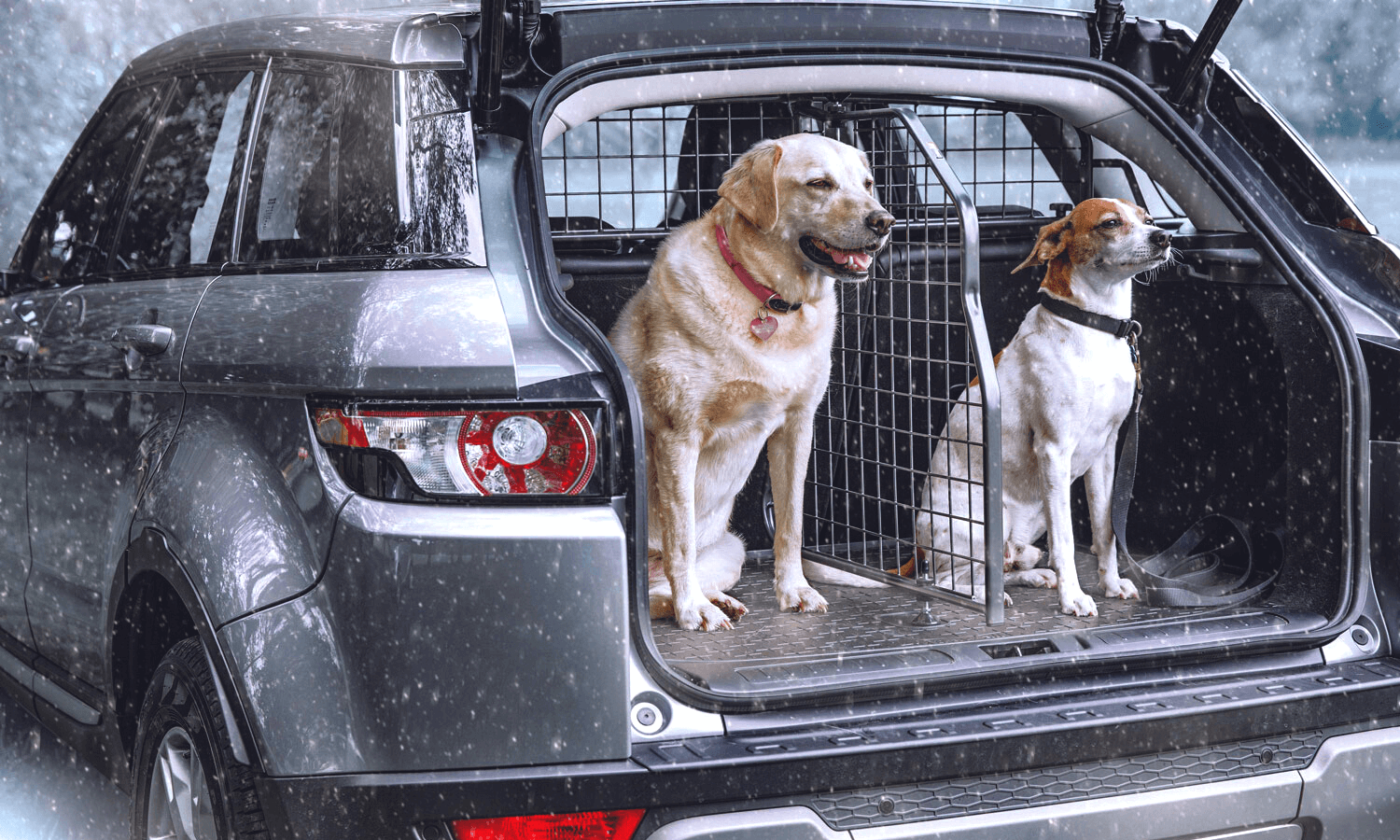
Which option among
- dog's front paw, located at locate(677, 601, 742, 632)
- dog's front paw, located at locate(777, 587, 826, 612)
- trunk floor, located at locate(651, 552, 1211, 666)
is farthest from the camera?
dog's front paw, located at locate(777, 587, 826, 612)

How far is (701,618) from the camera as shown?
286cm

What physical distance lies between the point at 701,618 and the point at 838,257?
3.10 feet

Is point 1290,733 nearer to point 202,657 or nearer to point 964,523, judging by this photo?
point 964,523

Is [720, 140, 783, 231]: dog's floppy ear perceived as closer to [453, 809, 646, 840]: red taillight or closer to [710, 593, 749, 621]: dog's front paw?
[710, 593, 749, 621]: dog's front paw

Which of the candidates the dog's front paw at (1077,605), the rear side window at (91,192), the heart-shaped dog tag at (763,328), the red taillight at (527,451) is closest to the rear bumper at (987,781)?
the red taillight at (527,451)

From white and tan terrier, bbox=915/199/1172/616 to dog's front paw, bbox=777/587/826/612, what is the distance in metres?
0.33

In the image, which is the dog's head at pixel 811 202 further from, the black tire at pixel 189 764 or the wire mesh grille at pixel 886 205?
the black tire at pixel 189 764

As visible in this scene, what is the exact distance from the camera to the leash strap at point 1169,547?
304cm

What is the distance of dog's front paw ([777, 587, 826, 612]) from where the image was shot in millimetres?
3078

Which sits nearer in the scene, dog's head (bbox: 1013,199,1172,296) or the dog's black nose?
the dog's black nose

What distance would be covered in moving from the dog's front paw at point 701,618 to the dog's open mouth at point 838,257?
89cm

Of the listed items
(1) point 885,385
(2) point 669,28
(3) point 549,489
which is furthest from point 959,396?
(3) point 549,489

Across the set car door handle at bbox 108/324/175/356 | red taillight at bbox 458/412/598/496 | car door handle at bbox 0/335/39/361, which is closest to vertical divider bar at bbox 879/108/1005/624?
red taillight at bbox 458/412/598/496

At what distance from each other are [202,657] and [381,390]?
2.27 ft
